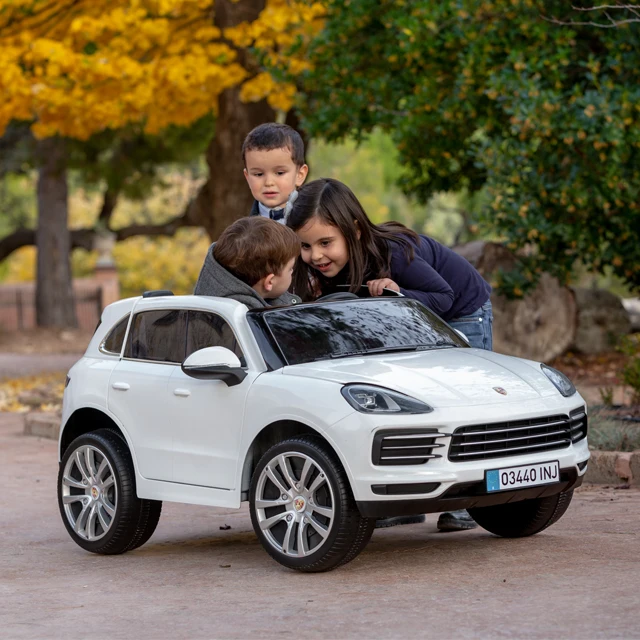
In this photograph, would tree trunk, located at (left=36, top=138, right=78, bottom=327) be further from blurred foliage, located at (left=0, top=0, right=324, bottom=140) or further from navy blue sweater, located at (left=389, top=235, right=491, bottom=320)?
navy blue sweater, located at (left=389, top=235, right=491, bottom=320)

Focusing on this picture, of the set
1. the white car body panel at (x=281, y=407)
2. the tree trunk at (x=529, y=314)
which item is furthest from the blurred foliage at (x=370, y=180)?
the white car body panel at (x=281, y=407)

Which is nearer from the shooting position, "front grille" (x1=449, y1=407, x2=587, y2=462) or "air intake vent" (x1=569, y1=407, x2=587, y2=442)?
"front grille" (x1=449, y1=407, x2=587, y2=462)

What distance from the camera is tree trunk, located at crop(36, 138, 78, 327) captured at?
33000 millimetres

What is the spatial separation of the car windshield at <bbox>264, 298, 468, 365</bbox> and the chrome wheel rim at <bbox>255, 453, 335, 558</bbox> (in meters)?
0.61

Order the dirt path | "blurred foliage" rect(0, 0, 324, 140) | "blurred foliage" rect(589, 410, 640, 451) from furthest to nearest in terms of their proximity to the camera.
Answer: "blurred foliage" rect(0, 0, 324, 140), "blurred foliage" rect(589, 410, 640, 451), the dirt path

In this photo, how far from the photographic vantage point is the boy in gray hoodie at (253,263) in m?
6.93

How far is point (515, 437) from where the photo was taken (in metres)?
6.36

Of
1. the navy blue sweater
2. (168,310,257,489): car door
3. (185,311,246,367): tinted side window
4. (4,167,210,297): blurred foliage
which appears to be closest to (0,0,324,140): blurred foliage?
the navy blue sweater

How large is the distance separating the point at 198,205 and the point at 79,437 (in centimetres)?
1370

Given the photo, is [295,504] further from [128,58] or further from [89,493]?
[128,58]

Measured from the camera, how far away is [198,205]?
828 inches

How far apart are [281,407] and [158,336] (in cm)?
127

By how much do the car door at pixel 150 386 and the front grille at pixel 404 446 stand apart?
1446 mm

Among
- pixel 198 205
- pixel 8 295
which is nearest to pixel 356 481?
pixel 198 205
